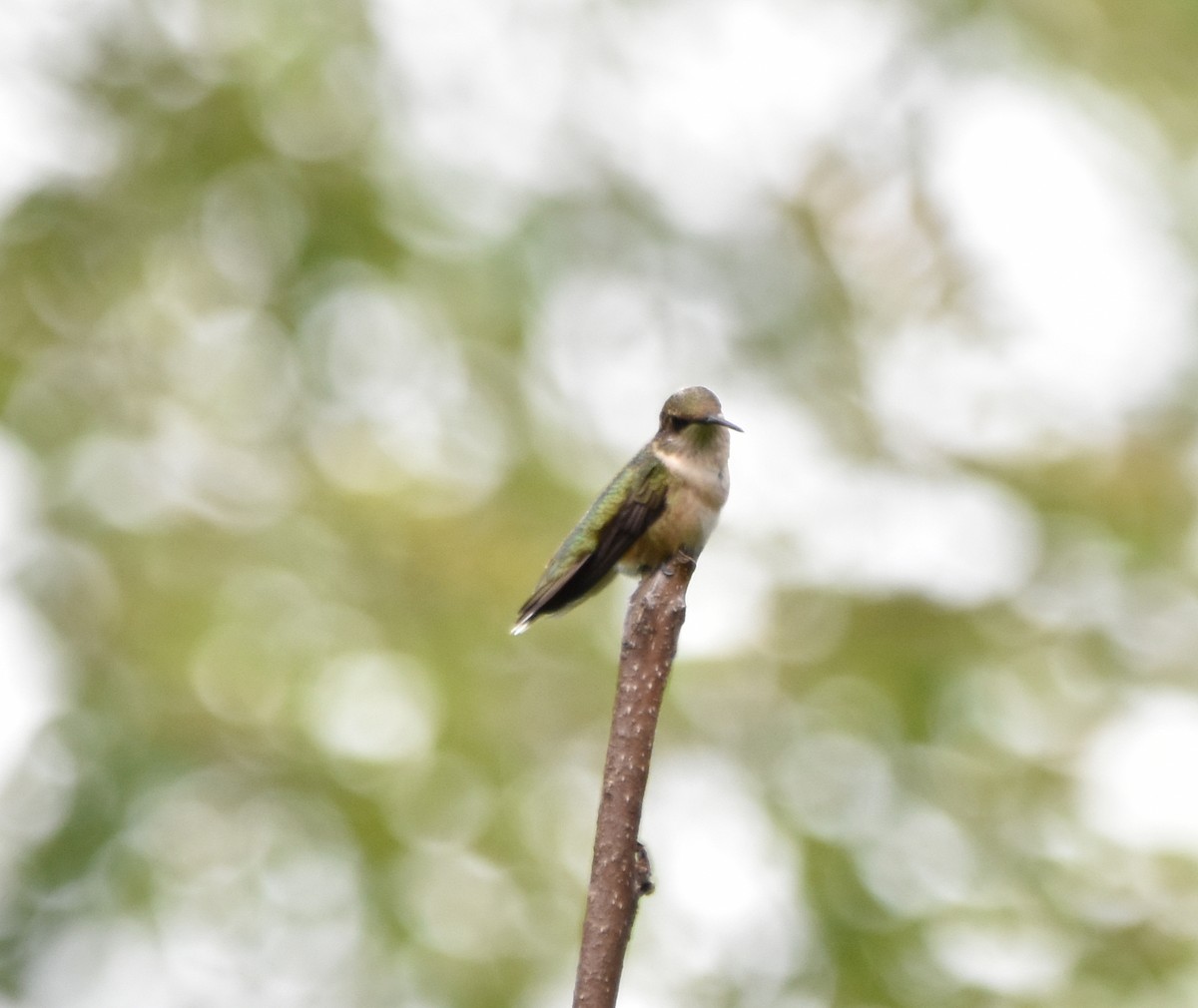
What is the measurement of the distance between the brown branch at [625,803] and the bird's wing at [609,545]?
7.58 feet

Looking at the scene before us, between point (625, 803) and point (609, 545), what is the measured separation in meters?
2.87

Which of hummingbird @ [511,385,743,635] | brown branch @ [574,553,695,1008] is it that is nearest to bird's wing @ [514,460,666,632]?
hummingbird @ [511,385,743,635]

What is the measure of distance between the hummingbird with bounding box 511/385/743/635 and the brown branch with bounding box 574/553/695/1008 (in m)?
2.24

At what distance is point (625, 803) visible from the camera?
8.00ft

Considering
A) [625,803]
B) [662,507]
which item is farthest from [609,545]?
[625,803]

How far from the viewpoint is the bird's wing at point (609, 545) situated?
5.21m

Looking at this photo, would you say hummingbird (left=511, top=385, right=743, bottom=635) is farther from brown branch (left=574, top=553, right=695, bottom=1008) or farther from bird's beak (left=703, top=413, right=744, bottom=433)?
brown branch (left=574, top=553, right=695, bottom=1008)

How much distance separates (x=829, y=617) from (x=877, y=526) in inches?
30.9

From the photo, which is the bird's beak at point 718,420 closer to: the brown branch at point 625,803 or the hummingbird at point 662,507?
the hummingbird at point 662,507

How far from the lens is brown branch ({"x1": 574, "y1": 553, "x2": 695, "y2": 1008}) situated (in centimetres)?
230

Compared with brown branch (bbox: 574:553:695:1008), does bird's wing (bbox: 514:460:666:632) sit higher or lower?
higher

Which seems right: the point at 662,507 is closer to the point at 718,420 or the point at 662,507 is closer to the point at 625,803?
the point at 718,420

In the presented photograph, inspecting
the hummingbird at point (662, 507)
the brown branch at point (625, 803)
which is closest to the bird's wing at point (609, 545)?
the hummingbird at point (662, 507)

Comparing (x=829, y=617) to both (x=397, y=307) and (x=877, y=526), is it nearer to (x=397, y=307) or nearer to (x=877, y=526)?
(x=877, y=526)
